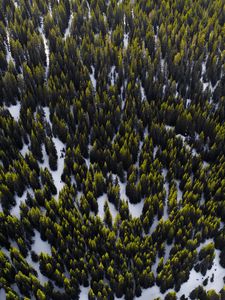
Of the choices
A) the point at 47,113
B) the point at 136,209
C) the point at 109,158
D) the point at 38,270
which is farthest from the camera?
the point at 47,113

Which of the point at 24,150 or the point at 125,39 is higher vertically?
the point at 125,39

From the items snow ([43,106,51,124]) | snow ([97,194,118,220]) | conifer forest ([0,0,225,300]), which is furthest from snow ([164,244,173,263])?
snow ([43,106,51,124])

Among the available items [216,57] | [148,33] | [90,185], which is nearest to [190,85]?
[216,57]

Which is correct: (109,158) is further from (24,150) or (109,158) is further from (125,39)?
(125,39)

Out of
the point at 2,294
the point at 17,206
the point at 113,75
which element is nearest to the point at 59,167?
the point at 17,206

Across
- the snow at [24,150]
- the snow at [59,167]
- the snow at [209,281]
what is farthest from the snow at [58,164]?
the snow at [209,281]

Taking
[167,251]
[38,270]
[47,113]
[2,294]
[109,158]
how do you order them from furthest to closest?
[47,113], [109,158], [167,251], [38,270], [2,294]

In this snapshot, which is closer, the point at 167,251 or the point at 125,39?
the point at 167,251

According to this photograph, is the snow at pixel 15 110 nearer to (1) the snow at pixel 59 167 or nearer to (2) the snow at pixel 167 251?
(1) the snow at pixel 59 167

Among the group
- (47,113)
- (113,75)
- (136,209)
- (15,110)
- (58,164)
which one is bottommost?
(136,209)
